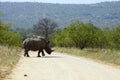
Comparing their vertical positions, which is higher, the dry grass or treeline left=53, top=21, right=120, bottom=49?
the dry grass

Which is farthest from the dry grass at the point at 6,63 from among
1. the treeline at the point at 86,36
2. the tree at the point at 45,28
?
the tree at the point at 45,28

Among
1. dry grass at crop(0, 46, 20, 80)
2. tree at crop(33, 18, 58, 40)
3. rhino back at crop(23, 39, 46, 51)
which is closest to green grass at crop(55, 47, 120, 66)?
rhino back at crop(23, 39, 46, 51)

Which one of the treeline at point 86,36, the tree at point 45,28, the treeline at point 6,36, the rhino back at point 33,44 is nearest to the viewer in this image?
the rhino back at point 33,44

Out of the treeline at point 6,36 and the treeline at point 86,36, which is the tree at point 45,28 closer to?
the treeline at point 6,36

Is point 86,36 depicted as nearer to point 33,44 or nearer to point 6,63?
point 33,44

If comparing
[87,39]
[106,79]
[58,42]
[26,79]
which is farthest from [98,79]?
[58,42]

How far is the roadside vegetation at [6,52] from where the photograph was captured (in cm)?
2171

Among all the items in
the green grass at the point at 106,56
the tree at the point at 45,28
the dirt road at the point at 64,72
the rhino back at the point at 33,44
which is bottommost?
the tree at the point at 45,28

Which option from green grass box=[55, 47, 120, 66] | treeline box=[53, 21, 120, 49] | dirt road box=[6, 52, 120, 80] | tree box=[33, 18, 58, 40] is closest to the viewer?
dirt road box=[6, 52, 120, 80]

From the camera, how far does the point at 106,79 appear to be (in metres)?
16.8

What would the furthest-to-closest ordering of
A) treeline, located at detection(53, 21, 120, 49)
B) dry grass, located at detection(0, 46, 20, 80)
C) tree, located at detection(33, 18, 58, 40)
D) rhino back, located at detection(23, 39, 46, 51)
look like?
tree, located at detection(33, 18, 58, 40) → treeline, located at detection(53, 21, 120, 49) → rhino back, located at detection(23, 39, 46, 51) → dry grass, located at detection(0, 46, 20, 80)

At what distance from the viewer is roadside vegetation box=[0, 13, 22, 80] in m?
21.7

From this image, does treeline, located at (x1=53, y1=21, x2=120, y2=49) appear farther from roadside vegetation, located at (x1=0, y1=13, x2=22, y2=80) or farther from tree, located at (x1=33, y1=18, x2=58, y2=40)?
tree, located at (x1=33, y1=18, x2=58, y2=40)

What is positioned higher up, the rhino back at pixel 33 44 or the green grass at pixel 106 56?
the rhino back at pixel 33 44
